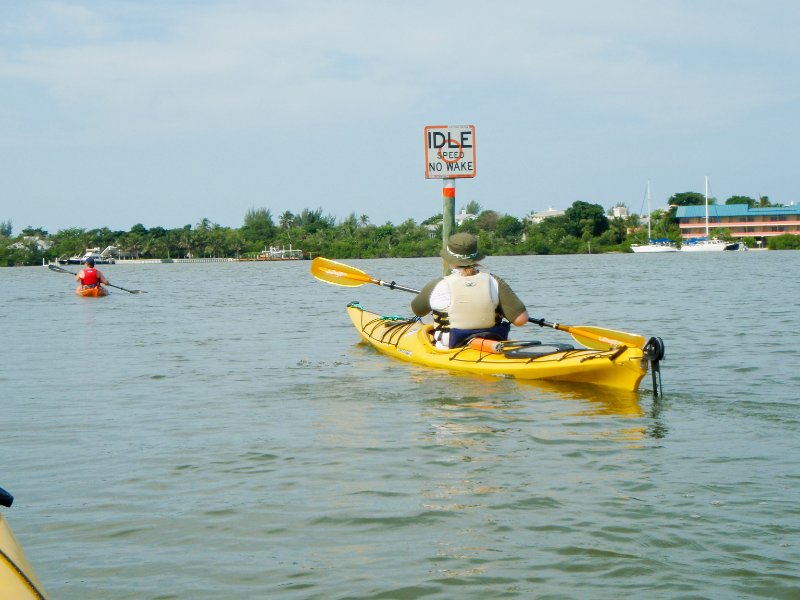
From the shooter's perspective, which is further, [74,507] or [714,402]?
[714,402]

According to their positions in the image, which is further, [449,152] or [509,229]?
[509,229]

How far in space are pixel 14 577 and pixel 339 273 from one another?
36.3ft

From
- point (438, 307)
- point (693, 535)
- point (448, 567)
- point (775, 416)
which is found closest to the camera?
point (448, 567)

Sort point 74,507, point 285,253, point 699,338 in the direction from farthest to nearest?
point 285,253 → point 699,338 → point 74,507

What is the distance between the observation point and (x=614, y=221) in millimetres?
120750

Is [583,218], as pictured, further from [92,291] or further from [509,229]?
[92,291]

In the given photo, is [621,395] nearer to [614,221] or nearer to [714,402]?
[714,402]

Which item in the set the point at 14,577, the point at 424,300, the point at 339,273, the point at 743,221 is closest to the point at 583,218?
the point at 743,221

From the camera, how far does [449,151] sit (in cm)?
1271

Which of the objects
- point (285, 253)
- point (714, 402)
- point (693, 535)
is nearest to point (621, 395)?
point (714, 402)

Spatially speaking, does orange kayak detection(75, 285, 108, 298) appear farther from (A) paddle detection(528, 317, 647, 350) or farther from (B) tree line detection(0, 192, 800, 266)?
(B) tree line detection(0, 192, 800, 266)

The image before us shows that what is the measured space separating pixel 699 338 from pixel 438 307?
17.9ft

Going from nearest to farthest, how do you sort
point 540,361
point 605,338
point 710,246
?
1. point 540,361
2. point 605,338
3. point 710,246

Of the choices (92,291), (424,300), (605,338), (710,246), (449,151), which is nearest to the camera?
(605,338)
